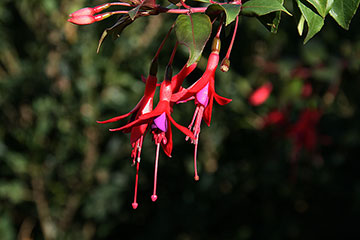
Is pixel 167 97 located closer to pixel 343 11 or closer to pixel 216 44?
pixel 216 44

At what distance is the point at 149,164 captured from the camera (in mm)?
1743

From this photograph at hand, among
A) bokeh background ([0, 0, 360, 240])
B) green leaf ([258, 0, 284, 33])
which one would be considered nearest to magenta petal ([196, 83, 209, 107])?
green leaf ([258, 0, 284, 33])

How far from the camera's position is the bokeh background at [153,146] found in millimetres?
1612

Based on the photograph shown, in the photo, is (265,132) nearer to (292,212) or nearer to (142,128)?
(292,212)

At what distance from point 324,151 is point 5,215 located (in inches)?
48.1

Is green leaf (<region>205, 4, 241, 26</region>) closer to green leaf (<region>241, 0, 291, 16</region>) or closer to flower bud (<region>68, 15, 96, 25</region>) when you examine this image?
green leaf (<region>241, 0, 291, 16</region>)

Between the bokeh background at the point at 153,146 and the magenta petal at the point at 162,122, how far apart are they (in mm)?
1027

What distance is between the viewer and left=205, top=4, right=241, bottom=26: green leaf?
1.47 ft

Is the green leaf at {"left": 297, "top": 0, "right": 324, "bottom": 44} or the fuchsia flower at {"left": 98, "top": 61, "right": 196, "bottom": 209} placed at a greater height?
the green leaf at {"left": 297, "top": 0, "right": 324, "bottom": 44}

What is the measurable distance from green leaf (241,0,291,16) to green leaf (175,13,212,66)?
0.06 meters

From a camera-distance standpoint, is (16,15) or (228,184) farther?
(16,15)

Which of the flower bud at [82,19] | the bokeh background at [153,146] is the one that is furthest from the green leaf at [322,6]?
the bokeh background at [153,146]

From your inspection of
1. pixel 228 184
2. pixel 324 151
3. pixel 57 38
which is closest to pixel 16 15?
pixel 57 38

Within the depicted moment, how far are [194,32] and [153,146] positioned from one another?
1.31 metres
